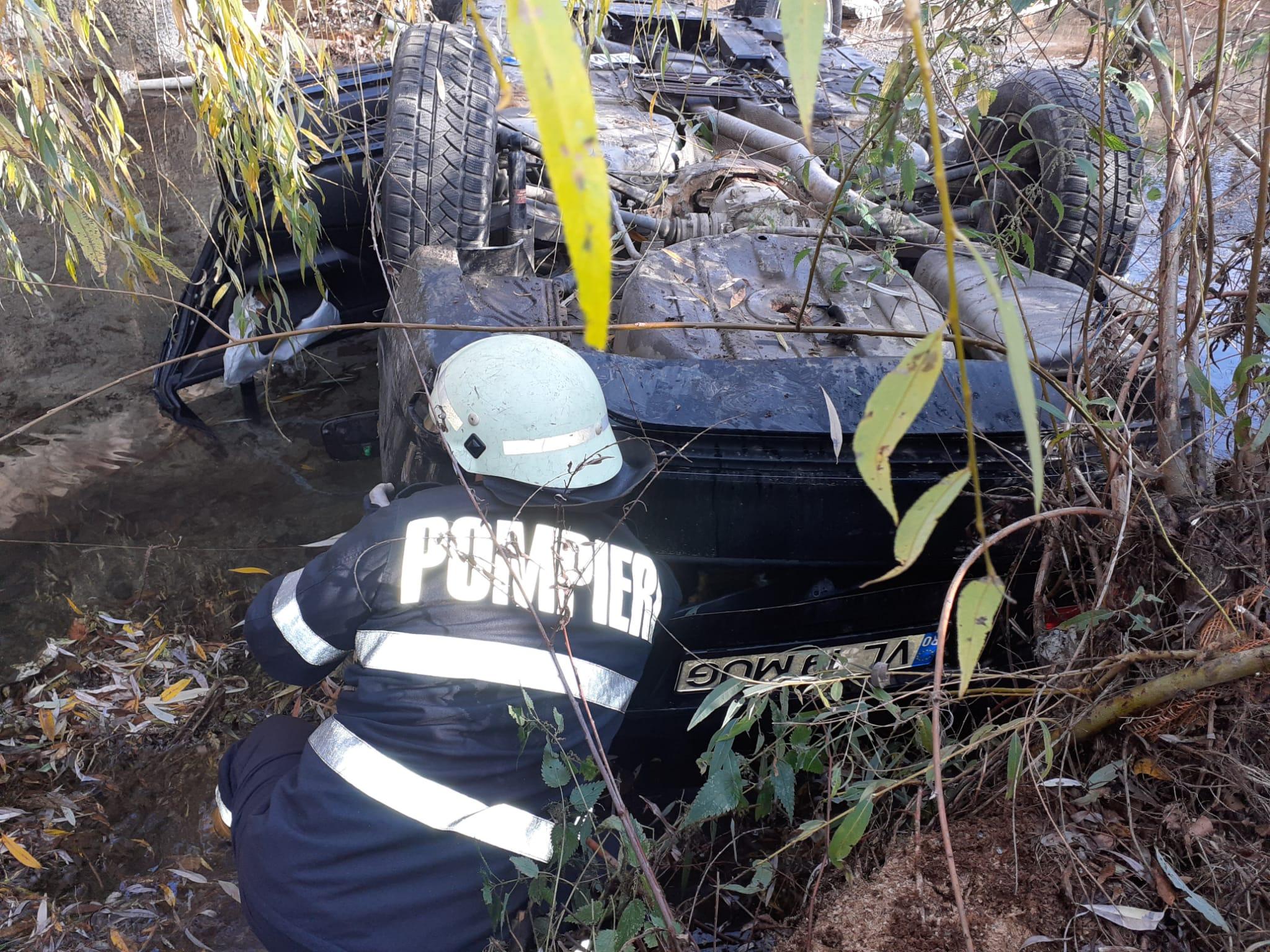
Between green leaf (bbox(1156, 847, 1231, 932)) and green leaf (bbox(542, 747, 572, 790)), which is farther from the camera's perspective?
green leaf (bbox(542, 747, 572, 790))

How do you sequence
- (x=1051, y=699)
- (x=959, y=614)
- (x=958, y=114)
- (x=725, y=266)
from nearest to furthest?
(x=959, y=614) → (x=1051, y=699) → (x=958, y=114) → (x=725, y=266)

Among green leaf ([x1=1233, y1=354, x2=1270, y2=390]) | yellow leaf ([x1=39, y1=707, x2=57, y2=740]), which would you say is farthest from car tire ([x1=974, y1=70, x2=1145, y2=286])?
yellow leaf ([x1=39, y1=707, x2=57, y2=740])

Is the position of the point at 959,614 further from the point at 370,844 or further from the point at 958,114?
the point at 958,114

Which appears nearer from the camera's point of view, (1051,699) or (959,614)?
(959,614)

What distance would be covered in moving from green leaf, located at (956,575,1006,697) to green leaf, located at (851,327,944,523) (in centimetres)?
15

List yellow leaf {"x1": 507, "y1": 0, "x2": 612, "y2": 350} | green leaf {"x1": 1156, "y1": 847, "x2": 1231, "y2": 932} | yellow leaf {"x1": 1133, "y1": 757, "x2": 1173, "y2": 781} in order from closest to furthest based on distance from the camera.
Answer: yellow leaf {"x1": 507, "y1": 0, "x2": 612, "y2": 350} → green leaf {"x1": 1156, "y1": 847, "x2": 1231, "y2": 932} → yellow leaf {"x1": 1133, "y1": 757, "x2": 1173, "y2": 781}

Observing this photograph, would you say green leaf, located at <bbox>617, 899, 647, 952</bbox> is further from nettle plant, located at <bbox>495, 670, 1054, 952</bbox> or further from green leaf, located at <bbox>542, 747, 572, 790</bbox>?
green leaf, located at <bbox>542, 747, 572, 790</bbox>

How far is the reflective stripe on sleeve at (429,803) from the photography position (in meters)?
1.75

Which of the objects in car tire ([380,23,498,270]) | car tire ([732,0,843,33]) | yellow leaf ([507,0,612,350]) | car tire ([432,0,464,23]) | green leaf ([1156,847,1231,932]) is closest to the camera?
yellow leaf ([507,0,612,350])

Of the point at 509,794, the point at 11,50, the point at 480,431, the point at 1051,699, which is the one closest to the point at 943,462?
the point at 1051,699

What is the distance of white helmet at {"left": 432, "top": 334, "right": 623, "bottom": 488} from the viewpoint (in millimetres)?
1800

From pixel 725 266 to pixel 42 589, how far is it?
8.66ft

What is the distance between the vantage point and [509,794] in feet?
5.98

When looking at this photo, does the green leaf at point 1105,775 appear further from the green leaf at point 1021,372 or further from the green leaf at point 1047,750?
the green leaf at point 1021,372
